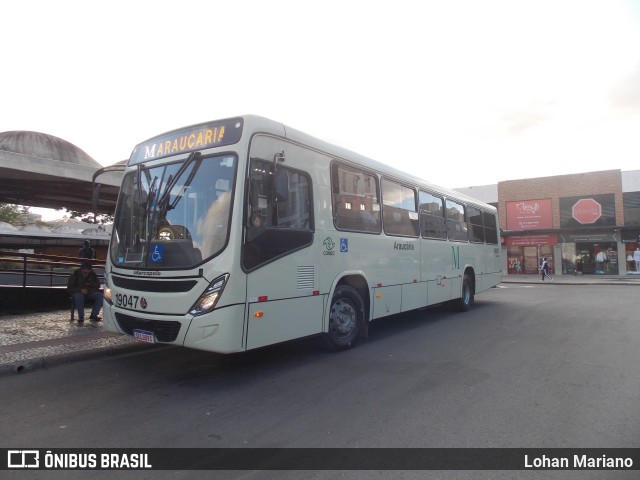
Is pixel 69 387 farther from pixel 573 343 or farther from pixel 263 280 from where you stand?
pixel 573 343

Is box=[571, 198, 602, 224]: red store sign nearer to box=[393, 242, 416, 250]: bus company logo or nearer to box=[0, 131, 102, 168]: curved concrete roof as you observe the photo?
box=[393, 242, 416, 250]: bus company logo

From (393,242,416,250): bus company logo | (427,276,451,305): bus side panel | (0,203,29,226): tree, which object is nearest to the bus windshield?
(393,242,416,250): bus company logo

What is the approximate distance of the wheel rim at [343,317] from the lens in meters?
6.46

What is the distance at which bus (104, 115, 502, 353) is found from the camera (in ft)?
15.6

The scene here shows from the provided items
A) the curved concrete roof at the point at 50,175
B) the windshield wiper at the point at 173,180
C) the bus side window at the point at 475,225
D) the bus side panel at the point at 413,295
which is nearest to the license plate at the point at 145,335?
the windshield wiper at the point at 173,180

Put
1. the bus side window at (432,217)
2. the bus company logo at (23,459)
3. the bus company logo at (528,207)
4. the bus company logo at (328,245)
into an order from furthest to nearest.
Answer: the bus company logo at (528,207) < the bus side window at (432,217) < the bus company logo at (328,245) < the bus company logo at (23,459)

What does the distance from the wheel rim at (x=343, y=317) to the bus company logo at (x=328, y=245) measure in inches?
34.2

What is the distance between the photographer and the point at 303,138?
601 cm

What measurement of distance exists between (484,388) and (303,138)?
13.8 feet

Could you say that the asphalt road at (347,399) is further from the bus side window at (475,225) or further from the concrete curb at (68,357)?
the bus side window at (475,225)

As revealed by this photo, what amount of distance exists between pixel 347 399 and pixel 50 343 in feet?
17.6

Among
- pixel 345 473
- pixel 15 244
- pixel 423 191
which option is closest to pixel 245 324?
pixel 345 473

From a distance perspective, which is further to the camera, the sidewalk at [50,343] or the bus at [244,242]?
the sidewalk at [50,343]

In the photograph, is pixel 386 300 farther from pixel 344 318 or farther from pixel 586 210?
pixel 586 210
